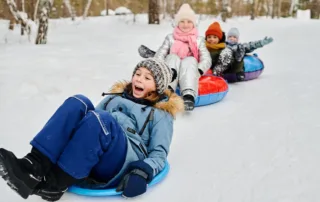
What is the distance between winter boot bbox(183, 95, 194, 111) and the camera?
331 cm

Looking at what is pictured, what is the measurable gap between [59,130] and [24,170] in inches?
9.0

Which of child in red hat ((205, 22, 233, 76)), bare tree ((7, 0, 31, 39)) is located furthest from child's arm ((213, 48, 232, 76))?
bare tree ((7, 0, 31, 39))

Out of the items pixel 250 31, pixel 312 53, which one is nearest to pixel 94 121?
pixel 312 53

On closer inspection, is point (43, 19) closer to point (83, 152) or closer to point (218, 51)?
point (218, 51)

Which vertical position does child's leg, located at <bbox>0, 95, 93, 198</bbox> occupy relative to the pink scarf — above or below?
below

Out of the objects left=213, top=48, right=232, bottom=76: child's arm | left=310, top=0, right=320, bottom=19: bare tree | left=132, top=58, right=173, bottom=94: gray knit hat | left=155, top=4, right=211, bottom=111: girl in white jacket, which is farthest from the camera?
left=310, top=0, right=320, bottom=19: bare tree

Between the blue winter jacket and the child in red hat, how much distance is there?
7.41 feet

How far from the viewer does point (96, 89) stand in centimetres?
391

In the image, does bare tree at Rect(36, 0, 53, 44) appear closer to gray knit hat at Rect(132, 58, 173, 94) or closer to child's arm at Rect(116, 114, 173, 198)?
gray knit hat at Rect(132, 58, 173, 94)

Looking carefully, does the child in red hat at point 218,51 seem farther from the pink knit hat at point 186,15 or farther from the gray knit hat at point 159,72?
the gray knit hat at point 159,72

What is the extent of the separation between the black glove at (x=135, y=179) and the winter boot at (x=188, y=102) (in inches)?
58.3

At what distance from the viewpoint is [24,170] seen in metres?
1.59

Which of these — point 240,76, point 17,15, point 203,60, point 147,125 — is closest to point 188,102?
point 203,60

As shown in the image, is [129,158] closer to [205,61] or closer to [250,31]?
[205,61]
